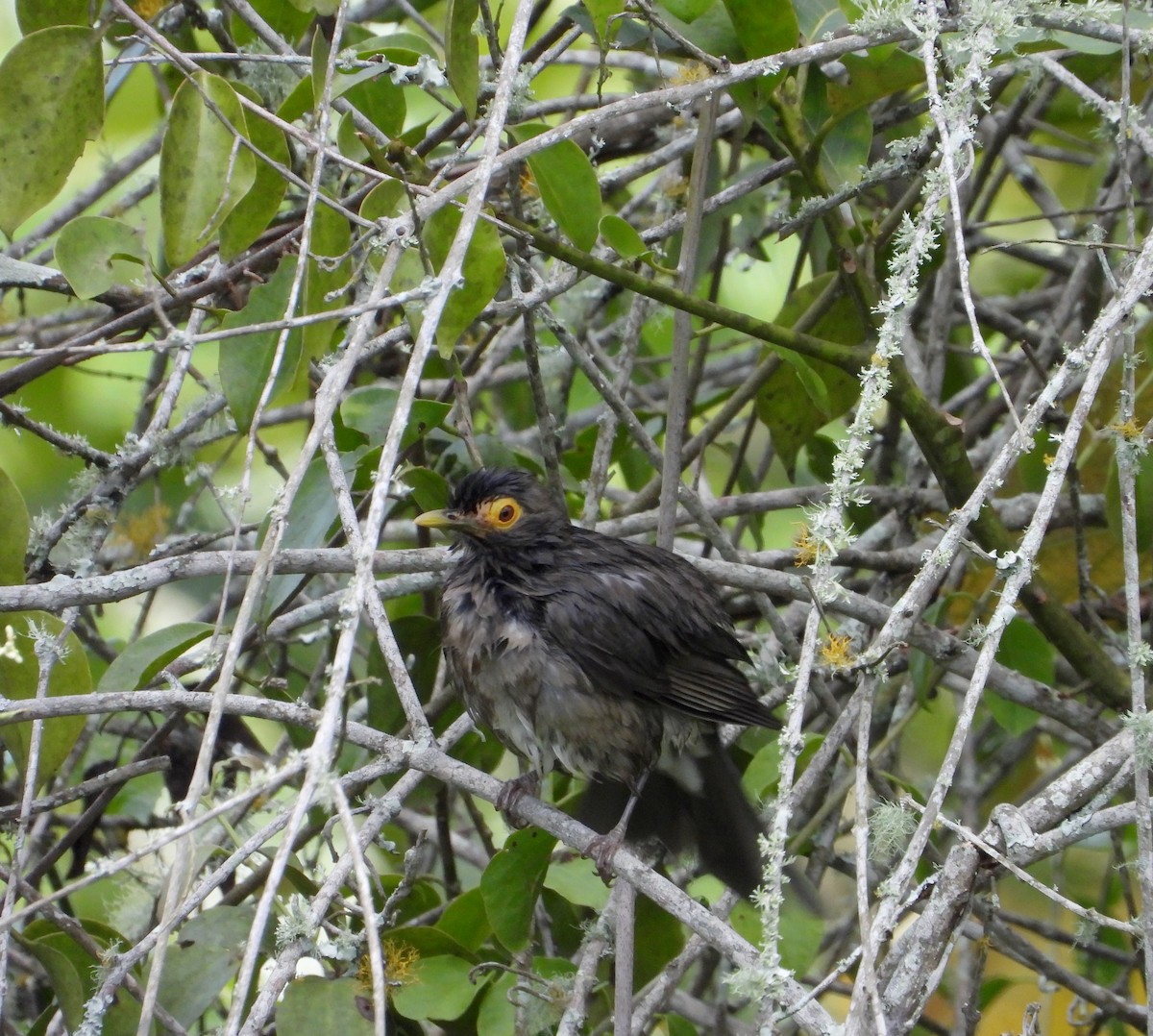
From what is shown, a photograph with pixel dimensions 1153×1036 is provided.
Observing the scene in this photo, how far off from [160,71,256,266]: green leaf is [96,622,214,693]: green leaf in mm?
1129

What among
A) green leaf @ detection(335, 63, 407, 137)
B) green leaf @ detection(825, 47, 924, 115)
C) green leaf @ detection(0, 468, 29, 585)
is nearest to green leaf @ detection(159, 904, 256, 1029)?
green leaf @ detection(0, 468, 29, 585)

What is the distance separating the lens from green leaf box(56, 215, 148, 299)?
305 centimetres

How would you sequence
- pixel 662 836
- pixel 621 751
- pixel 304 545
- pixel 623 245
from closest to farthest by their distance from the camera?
1. pixel 623 245
2. pixel 304 545
3. pixel 621 751
4. pixel 662 836

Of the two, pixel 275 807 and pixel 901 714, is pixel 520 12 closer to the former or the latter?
pixel 275 807

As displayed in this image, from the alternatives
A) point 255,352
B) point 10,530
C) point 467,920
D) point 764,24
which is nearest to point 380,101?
point 255,352

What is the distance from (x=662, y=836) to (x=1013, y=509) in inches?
69.8

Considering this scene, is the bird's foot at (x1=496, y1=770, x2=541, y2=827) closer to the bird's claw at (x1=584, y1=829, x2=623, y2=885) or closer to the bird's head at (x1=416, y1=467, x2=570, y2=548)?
the bird's claw at (x1=584, y1=829, x2=623, y2=885)

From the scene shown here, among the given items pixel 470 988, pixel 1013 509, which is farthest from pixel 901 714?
pixel 470 988

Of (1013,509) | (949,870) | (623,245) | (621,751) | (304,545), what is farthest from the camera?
(1013,509)

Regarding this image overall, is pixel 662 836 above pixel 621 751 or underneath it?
underneath

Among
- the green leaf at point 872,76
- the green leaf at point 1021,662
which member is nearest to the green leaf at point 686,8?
the green leaf at point 872,76

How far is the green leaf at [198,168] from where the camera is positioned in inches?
115

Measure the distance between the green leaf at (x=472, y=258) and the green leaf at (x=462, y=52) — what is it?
29 centimetres

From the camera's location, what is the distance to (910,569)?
4.41m
